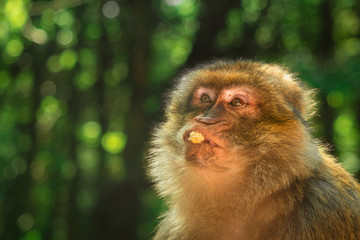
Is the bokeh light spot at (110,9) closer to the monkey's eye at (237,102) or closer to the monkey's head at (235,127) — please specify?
the monkey's head at (235,127)

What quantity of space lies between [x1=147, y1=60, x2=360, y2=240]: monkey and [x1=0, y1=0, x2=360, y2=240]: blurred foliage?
15.4 feet

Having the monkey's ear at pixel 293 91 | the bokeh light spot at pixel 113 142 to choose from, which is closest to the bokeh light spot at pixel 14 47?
the bokeh light spot at pixel 113 142

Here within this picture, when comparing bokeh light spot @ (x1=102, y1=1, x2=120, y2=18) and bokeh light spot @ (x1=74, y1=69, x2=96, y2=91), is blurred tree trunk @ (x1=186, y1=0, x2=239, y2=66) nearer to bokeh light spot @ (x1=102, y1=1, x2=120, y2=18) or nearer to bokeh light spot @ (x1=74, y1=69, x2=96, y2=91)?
bokeh light spot @ (x1=102, y1=1, x2=120, y2=18)

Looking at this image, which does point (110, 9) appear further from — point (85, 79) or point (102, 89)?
point (85, 79)

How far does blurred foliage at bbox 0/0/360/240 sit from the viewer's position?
8.12 m

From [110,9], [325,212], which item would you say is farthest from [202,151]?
[110,9]

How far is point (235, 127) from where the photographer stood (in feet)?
8.09

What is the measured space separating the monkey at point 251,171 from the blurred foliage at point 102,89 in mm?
4688

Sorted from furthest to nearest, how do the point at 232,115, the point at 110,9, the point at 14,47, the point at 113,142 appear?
1. the point at 14,47
2. the point at 113,142
3. the point at 110,9
4. the point at 232,115

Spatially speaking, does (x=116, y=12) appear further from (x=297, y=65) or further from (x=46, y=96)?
(x=297, y=65)

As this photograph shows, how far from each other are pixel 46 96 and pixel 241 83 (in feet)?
30.9

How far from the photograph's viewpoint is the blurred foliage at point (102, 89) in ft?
26.7

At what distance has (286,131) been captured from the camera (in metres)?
2.53

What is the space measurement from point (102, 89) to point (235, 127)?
29.2 feet
